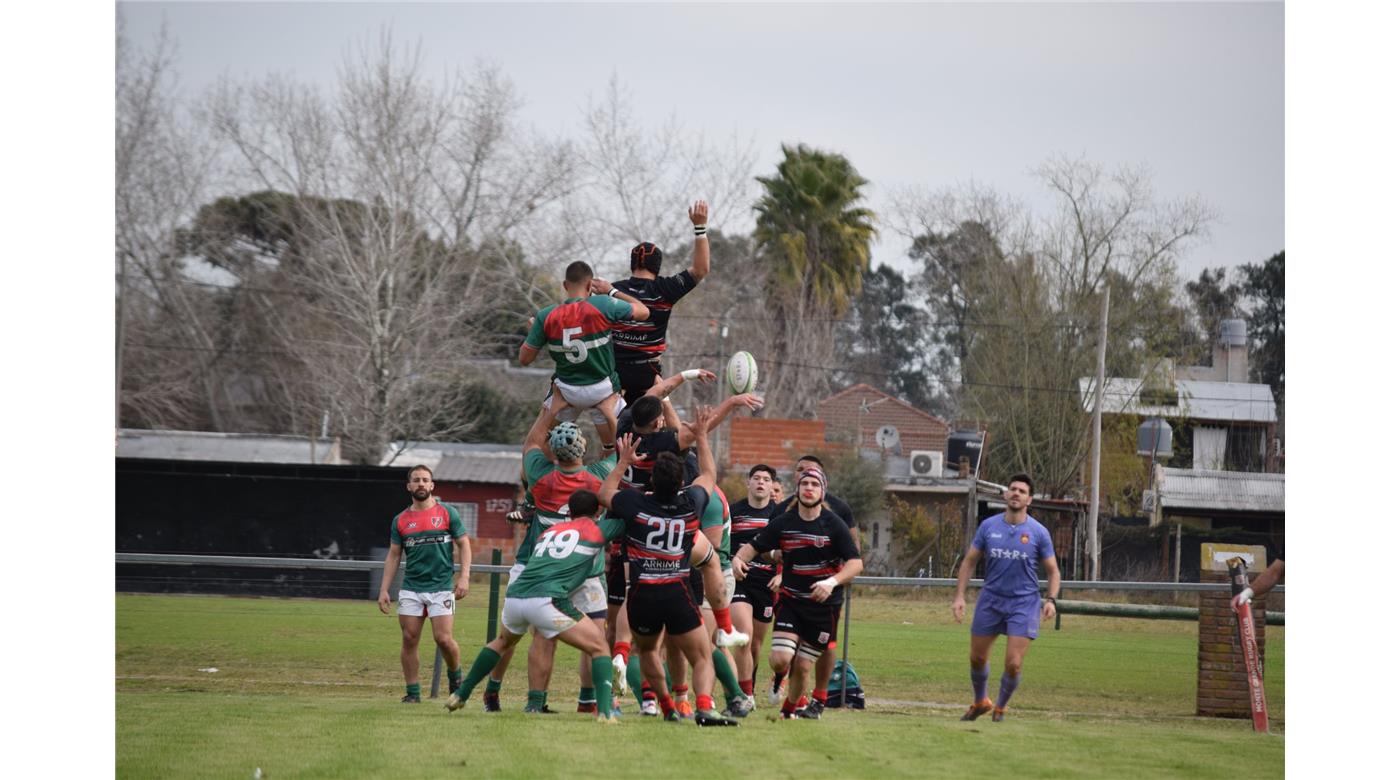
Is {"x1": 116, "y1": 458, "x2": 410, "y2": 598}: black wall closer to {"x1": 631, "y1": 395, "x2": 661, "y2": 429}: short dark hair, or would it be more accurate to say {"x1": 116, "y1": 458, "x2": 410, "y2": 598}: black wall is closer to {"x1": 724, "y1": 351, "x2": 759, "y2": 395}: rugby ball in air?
{"x1": 724, "y1": 351, "x2": 759, "y2": 395}: rugby ball in air

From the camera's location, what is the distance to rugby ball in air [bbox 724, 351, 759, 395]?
9.80m

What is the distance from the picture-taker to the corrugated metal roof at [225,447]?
32.7 metres

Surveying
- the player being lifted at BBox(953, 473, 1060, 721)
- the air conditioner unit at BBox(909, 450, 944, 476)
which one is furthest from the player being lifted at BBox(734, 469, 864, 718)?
the air conditioner unit at BBox(909, 450, 944, 476)

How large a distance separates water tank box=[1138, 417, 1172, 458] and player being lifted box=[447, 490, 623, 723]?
88.6 ft

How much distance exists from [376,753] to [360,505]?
19.3 m

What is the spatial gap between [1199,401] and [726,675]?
91.3 feet

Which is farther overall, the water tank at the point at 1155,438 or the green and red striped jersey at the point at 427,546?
the water tank at the point at 1155,438

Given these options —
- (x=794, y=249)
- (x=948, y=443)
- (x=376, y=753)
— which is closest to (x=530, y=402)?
(x=794, y=249)

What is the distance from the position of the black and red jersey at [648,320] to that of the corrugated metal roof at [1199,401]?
2412cm

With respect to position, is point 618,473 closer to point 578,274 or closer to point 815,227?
point 578,274

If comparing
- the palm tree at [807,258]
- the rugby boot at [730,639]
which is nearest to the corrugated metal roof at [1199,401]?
the palm tree at [807,258]

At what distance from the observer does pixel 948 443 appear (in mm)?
37875

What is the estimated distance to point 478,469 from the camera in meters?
33.8

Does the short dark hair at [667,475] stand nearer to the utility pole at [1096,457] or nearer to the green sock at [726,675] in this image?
the green sock at [726,675]
